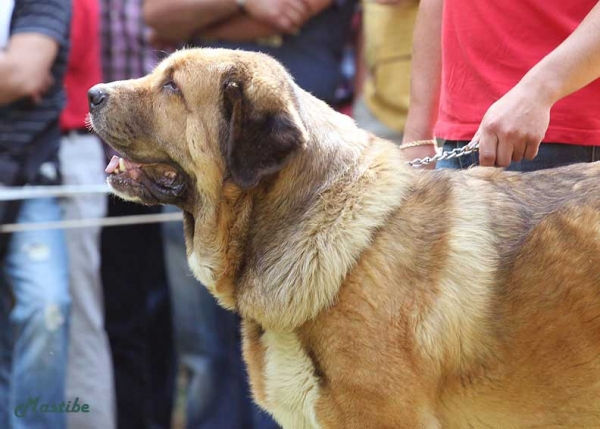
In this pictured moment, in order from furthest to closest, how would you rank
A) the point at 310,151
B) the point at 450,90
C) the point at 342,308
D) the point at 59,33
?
the point at 59,33 < the point at 450,90 < the point at 310,151 < the point at 342,308

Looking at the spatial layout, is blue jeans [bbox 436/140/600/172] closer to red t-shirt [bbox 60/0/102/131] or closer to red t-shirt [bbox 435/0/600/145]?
red t-shirt [bbox 435/0/600/145]

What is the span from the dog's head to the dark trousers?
2.07 meters

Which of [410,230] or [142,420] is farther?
[142,420]

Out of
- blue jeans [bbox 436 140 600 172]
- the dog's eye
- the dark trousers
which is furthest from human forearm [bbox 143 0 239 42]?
blue jeans [bbox 436 140 600 172]

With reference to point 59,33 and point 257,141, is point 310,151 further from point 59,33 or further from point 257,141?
point 59,33

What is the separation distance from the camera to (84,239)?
5.27 metres

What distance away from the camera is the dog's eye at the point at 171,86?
3.38 meters

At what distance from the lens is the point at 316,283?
2998 mm

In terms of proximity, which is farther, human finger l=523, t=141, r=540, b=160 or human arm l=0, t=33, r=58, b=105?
human arm l=0, t=33, r=58, b=105

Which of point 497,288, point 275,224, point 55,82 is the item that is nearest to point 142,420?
point 55,82

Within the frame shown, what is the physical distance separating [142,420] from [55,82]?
1.96 m

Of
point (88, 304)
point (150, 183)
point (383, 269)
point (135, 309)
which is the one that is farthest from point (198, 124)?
point (135, 309)

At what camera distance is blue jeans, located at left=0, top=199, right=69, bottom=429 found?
4.75 metres

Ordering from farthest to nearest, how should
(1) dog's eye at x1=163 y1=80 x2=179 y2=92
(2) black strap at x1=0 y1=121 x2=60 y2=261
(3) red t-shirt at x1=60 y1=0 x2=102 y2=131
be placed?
(3) red t-shirt at x1=60 y1=0 x2=102 y2=131 → (2) black strap at x1=0 y1=121 x2=60 y2=261 → (1) dog's eye at x1=163 y1=80 x2=179 y2=92
